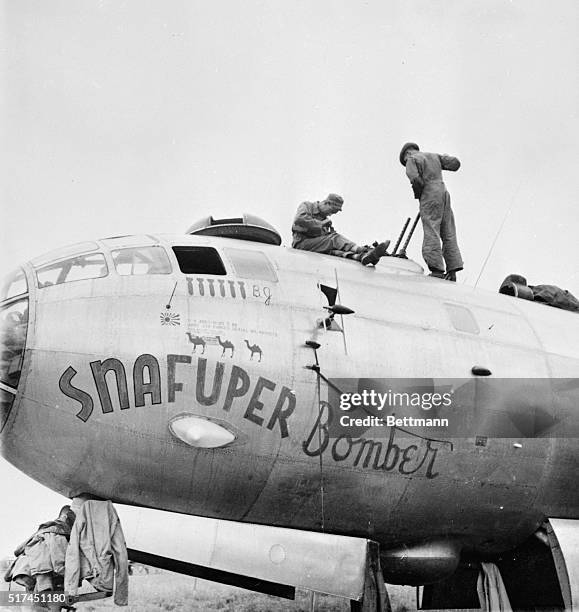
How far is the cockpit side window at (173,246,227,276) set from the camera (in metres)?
7.48

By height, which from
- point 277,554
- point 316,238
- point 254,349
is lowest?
point 277,554

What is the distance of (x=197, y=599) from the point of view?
19.7 m

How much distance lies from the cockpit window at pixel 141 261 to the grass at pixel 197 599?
10597 millimetres

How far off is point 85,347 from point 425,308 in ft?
11.9

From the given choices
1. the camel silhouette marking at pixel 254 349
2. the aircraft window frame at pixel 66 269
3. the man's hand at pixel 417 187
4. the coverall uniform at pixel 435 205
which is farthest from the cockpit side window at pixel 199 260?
the man's hand at pixel 417 187

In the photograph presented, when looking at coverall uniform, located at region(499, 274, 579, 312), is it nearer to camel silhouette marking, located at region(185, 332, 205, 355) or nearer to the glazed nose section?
camel silhouette marking, located at region(185, 332, 205, 355)

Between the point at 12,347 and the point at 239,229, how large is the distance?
3.02 metres

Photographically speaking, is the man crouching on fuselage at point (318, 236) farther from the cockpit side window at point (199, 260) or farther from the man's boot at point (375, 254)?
the cockpit side window at point (199, 260)

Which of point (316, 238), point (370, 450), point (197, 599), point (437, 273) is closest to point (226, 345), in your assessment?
point (370, 450)

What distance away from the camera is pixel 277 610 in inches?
750

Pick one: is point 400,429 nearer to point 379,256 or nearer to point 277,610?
point 379,256

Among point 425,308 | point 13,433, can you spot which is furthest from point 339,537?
point 13,433

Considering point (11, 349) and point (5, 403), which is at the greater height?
point (11, 349)

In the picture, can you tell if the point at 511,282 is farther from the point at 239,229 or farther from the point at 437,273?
the point at 239,229
